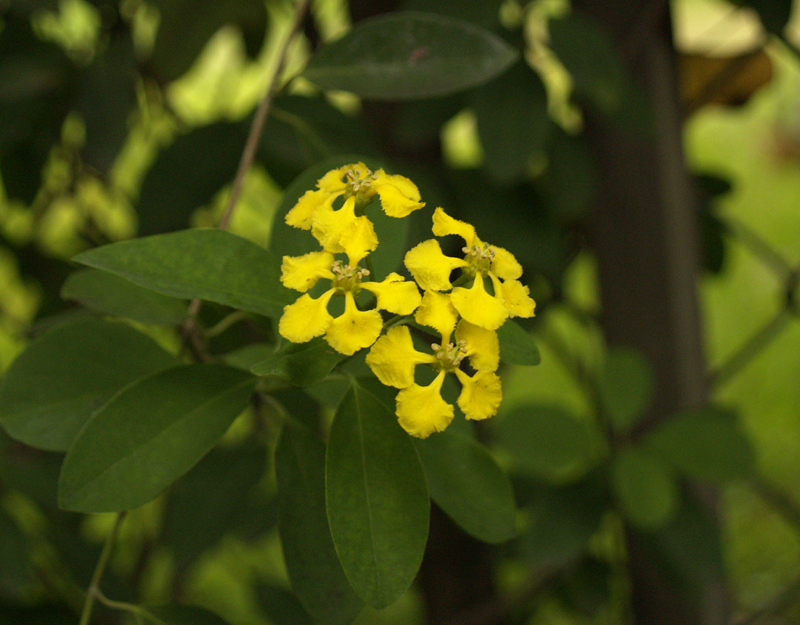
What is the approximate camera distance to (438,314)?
42 cm

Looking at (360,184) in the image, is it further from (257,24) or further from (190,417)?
(257,24)

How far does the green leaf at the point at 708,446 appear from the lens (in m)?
0.85

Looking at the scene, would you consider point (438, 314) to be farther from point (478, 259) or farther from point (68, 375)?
point (68, 375)

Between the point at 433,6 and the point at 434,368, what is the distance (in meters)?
0.47

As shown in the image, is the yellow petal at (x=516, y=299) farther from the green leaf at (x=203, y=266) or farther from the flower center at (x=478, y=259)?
the green leaf at (x=203, y=266)

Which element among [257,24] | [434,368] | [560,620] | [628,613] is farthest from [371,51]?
[560,620]

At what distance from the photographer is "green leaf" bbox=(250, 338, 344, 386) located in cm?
42

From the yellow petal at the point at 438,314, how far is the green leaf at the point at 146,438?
0.48 ft

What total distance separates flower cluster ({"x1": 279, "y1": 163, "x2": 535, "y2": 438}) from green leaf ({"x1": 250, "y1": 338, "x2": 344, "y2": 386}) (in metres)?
0.02

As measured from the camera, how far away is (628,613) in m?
1.05

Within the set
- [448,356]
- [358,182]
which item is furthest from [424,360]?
[358,182]

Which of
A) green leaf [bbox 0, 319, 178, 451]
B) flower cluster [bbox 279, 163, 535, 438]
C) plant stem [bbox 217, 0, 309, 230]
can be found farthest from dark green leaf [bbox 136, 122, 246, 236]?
flower cluster [bbox 279, 163, 535, 438]

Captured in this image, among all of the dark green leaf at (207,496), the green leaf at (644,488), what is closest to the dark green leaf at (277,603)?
the dark green leaf at (207,496)

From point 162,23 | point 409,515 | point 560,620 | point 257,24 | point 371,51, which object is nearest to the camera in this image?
point 409,515
